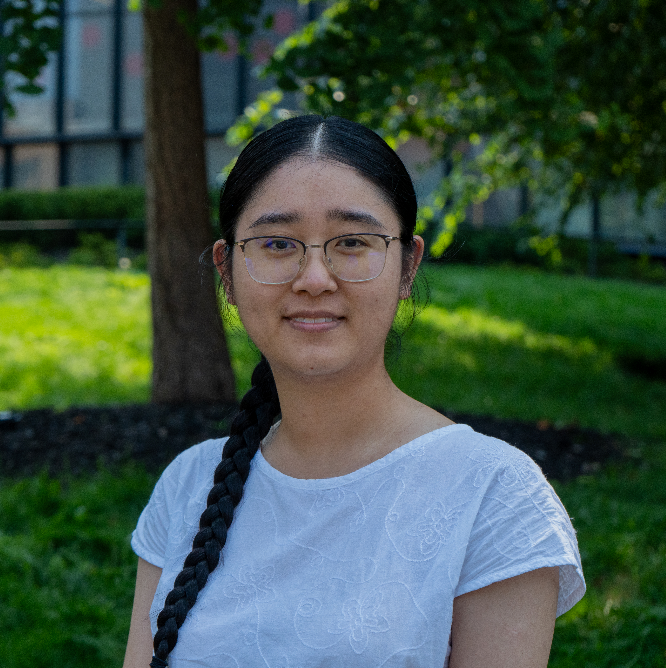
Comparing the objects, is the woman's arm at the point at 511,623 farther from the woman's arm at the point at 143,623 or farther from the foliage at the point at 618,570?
the foliage at the point at 618,570

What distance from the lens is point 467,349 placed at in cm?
875

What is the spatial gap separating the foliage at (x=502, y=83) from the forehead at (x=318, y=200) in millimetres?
3153

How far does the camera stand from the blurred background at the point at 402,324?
356cm

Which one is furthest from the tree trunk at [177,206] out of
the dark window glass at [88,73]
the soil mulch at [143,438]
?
the dark window glass at [88,73]

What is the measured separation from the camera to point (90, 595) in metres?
3.45

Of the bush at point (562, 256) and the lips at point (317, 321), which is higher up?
the lips at point (317, 321)

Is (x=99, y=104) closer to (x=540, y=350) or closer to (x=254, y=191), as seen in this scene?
(x=540, y=350)

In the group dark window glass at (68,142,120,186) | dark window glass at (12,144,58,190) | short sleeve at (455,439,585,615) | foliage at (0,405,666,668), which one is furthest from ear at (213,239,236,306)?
dark window glass at (12,144,58,190)

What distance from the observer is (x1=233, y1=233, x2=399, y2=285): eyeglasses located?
1.53 m

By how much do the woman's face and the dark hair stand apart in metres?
0.03

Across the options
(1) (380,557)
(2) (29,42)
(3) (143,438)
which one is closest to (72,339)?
(3) (143,438)

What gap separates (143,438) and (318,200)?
4062mm

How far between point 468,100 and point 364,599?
6668 millimetres

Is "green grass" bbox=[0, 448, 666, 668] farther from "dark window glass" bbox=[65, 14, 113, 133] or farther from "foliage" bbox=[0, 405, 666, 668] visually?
"dark window glass" bbox=[65, 14, 113, 133]
